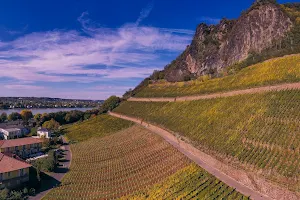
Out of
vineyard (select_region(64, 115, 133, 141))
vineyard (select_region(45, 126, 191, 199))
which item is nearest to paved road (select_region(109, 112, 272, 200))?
vineyard (select_region(45, 126, 191, 199))

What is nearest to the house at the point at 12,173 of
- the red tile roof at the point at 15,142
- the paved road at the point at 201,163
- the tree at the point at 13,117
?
the red tile roof at the point at 15,142

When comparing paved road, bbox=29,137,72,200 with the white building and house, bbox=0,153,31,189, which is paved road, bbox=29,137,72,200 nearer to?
house, bbox=0,153,31,189

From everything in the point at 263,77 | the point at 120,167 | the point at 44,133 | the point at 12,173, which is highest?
the point at 263,77

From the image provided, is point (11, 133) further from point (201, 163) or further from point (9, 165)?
point (201, 163)

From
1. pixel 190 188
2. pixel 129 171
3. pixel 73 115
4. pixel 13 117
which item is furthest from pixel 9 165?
pixel 13 117

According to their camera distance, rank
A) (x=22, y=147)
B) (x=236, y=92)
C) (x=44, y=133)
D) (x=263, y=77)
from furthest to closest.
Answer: (x=44, y=133), (x=22, y=147), (x=236, y=92), (x=263, y=77)

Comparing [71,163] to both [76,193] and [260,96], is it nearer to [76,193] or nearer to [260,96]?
[76,193]
